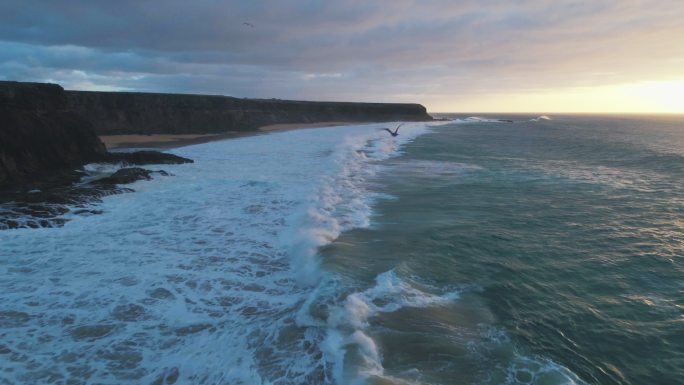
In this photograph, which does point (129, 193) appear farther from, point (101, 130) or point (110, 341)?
point (101, 130)

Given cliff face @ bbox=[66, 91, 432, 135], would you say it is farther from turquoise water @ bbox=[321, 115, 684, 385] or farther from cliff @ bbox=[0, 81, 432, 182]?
turquoise water @ bbox=[321, 115, 684, 385]

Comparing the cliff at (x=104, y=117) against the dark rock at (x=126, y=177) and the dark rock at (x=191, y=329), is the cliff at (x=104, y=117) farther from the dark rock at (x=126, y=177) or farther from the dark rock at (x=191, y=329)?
the dark rock at (x=191, y=329)

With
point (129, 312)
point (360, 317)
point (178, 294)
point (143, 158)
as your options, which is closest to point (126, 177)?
point (143, 158)

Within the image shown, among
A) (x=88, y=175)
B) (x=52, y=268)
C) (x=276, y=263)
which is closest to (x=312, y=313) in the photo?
(x=276, y=263)


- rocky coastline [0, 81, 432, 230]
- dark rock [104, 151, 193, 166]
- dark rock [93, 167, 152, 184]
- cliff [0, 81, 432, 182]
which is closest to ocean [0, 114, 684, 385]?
rocky coastline [0, 81, 432, 230]

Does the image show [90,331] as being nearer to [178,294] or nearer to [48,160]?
[178,294]

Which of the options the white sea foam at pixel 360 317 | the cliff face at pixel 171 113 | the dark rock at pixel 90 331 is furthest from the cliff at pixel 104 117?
the white sea foam at pixel 360 317

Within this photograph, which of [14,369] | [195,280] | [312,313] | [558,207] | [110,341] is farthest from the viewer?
[558,207]
